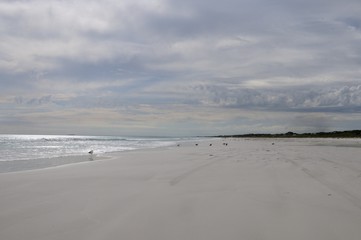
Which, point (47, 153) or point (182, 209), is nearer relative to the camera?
point (182, 209)

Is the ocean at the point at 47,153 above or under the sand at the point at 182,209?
under

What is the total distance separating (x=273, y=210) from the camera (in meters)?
4.65

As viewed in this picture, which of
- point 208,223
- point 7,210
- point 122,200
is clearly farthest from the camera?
point 122,200

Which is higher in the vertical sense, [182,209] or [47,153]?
[182,209]

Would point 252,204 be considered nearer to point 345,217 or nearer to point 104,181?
point 345,217

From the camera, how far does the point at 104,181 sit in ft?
24.7

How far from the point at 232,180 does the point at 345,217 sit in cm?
328

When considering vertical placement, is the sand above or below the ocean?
above

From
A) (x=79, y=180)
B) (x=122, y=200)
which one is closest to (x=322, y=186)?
(x=122, y=200)

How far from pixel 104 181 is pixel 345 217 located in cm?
522

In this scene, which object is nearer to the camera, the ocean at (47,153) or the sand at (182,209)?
the sand at (182,209)

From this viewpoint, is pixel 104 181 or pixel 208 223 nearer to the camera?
pixel 208 223

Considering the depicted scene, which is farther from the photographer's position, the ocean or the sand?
the ocean

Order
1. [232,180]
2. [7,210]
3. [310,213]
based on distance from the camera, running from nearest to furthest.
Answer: [310,213] < [7,210] < [232,180]
